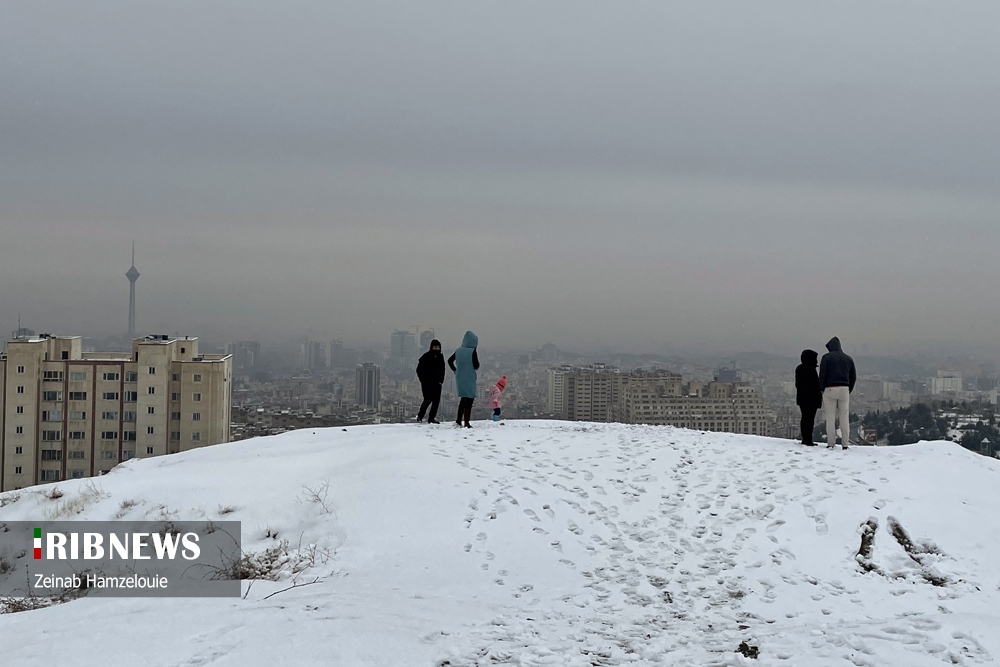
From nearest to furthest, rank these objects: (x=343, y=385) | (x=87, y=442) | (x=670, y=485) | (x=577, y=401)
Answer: (x=670, y=485) → (x=577, y=401) → (x=87, y=442) → (x=343, y=385)

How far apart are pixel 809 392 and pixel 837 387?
31.7 inches

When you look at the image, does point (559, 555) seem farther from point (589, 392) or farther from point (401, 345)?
point (401, 345)

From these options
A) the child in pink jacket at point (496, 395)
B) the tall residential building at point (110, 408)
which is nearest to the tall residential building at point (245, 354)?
the tall residential building at point (110, 408)

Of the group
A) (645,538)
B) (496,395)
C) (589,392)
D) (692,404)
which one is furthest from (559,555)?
(589,392)

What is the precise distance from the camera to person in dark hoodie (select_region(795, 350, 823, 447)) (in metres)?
17.2

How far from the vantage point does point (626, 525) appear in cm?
1216

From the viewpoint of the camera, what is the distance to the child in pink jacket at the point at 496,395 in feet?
67.9

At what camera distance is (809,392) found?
679 inches

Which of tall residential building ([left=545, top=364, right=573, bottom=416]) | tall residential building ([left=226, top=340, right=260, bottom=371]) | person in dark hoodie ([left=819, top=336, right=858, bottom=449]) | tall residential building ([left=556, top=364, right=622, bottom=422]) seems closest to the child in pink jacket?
person in dark hoodie ([left=819, top=336, right=858, bottom=449])

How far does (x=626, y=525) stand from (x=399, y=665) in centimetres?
618

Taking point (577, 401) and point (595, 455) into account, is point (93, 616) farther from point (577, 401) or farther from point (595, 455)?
point (577, 401)

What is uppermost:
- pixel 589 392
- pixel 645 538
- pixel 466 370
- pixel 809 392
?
pixel 466 370

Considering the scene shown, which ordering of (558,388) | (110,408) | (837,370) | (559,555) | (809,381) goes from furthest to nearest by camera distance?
(110,408) → (558,388) → (809,381) → (837,370) → (559,555)

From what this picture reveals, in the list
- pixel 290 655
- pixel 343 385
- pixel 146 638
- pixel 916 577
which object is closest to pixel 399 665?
pixel 290 655
